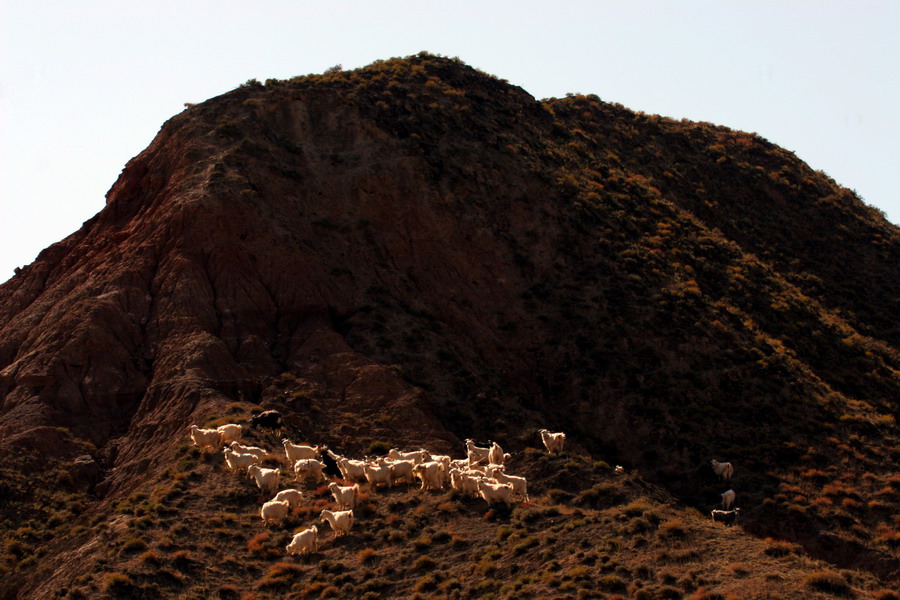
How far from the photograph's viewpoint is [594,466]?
144 ft

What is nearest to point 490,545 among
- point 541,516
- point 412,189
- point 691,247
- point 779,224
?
point 541,516

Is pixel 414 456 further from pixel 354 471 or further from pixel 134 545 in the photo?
pixel 134 545

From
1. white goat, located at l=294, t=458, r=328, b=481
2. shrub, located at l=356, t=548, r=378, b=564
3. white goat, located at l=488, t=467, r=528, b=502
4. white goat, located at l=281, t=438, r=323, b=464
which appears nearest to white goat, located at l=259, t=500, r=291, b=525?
white goat, located at l=294, t=458, r=328, b=481

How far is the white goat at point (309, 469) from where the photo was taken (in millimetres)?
39844

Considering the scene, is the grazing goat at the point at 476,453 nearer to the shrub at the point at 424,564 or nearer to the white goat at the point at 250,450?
the white goat at the point at 250,450

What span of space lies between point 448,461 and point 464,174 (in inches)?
1152

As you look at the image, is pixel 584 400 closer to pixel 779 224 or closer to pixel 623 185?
pixel 623 185

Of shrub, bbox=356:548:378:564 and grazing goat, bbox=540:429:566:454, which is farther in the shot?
grazing goat, bbox=540:429:566:454

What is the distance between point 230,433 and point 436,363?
43.6ft

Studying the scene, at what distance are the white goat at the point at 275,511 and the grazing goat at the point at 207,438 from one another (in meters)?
5.64

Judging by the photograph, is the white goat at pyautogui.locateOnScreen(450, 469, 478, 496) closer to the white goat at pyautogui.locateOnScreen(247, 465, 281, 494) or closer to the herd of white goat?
the herd of white goat

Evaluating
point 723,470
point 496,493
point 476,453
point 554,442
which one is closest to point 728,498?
point 723,470

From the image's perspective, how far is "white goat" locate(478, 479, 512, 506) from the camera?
36.8 meters

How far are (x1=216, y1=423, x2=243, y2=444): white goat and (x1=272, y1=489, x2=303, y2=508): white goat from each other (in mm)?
4963
